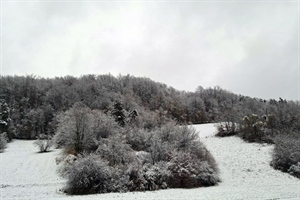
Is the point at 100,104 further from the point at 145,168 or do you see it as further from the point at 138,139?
the point at 145,168

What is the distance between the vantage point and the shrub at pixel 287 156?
89.8 feet

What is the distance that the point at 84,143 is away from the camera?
104ft

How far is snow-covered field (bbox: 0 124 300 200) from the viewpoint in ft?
62.3

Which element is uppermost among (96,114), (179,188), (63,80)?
(63,80)

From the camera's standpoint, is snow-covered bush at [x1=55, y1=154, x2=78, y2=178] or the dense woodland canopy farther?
the dense woodland canopy

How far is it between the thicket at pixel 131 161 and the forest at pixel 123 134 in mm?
73

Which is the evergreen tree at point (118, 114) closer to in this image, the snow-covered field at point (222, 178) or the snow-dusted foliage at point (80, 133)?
the snow-dusted foliage at point (80, 133)

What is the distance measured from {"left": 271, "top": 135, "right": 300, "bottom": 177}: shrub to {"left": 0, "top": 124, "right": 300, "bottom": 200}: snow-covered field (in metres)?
0.90

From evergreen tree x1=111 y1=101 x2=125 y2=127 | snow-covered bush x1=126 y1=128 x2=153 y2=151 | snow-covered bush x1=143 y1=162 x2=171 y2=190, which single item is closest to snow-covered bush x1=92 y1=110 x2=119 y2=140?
snow-covered bush x1=126 y1=128 x2=153 y2=151

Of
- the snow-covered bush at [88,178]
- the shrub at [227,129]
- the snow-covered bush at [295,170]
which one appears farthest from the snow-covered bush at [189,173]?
the shrub at [227,129]

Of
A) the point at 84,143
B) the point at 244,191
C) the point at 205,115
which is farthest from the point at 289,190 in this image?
the point at 205,115

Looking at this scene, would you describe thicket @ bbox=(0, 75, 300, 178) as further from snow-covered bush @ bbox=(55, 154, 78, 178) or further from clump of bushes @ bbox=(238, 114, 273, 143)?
snow-covered bush @ bbox=(55, 154, 78, 178)

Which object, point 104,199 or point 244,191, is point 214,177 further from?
point 104,199

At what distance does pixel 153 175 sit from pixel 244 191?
6.89 meters
